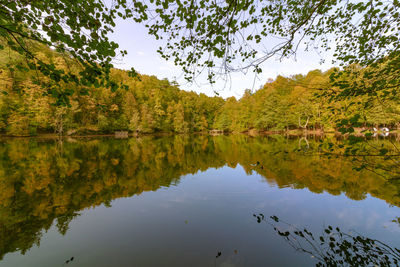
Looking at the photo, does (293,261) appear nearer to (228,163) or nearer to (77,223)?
(77,223)

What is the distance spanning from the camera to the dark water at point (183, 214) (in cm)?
374

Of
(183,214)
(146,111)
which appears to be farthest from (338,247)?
(146,111)

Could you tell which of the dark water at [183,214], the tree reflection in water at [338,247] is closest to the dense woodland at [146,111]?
the dark water at [183,214]

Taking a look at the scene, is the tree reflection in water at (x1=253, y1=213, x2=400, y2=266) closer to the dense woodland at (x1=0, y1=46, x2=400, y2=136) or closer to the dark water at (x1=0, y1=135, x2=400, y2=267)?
the dark water at (x1=0, y1=135, x2=400, y2=267)

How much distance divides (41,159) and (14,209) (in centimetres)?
875

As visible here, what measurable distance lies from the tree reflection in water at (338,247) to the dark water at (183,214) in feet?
0.19

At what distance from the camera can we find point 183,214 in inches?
220

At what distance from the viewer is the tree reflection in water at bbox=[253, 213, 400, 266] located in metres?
3.41

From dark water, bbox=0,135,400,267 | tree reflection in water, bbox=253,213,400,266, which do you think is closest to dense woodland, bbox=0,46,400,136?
dark water, bbox=0,135,400,267

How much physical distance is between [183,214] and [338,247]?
4054 mm

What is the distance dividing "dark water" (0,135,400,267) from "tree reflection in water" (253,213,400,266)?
0.06 metres

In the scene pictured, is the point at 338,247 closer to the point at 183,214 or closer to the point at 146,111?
the point at 183,214

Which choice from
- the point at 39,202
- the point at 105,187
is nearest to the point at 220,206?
the point at 105,187

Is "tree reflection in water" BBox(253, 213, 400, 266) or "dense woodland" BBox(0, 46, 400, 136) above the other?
"dense woodland" BBox(0, 46, 400, 136)
